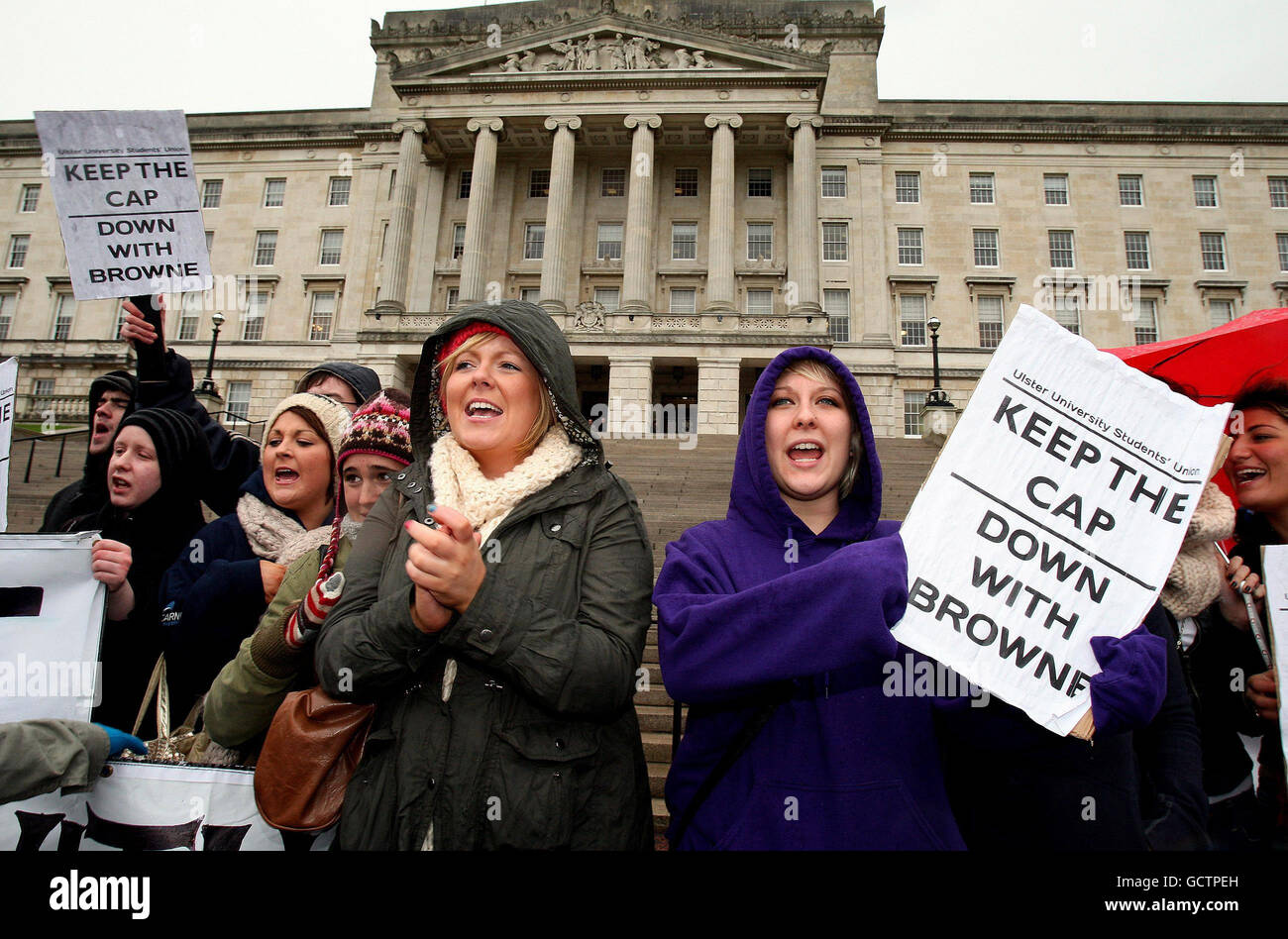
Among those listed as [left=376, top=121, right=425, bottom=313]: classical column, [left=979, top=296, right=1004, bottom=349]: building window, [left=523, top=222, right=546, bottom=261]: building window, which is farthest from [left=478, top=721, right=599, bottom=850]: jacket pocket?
[left=979, top=296, right=1004, bottom=349]: building window

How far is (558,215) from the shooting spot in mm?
32188

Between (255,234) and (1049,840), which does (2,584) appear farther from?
(255,234)

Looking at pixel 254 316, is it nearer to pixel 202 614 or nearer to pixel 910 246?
pixel 910 246

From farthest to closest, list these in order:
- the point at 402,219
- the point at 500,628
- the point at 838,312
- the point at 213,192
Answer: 1. the point at 213,192
2. the point at 838,312
3. the point at 402,219
4. the point at 500,628

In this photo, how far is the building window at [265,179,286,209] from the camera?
39219mm

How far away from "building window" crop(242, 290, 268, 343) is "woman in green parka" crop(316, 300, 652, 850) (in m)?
40.6

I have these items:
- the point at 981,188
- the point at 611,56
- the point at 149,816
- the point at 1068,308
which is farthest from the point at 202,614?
the point at 981,188

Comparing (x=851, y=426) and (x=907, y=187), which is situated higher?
(x=907, y=187)

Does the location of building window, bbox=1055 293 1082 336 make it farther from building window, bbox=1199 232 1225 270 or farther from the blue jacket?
the blue jacket

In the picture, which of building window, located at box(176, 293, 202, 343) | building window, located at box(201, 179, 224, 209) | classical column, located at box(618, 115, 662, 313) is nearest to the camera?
classical column, located at box(618, 115, 662, 313)

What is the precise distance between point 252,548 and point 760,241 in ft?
115

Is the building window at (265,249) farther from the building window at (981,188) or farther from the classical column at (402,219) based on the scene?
the building window at (981,188)

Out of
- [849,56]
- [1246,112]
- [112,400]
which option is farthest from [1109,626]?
[1246,112]

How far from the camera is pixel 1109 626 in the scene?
2213mm
